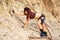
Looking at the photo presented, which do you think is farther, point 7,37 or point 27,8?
point 27,8

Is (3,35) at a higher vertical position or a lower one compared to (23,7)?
lower

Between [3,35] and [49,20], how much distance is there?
629 mm

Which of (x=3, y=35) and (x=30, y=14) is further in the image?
(x=30, y=14)

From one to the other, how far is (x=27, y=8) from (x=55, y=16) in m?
0.38

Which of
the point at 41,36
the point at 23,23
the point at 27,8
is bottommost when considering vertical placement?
the point at 41,36

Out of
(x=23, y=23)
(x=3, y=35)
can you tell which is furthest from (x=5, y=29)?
(x=23, y=23)

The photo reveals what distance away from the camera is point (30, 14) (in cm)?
254

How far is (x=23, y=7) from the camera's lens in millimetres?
2531

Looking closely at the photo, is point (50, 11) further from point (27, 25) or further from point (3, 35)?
point (3, 35)

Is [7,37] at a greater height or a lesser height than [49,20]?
lesser

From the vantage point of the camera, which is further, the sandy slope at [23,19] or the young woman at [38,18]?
the young woman at [38,18]

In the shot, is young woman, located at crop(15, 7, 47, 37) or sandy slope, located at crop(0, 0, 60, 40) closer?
sandy slope, located at crop(0, 0, 60, 40)

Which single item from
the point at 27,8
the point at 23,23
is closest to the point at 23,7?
the point at 27,8

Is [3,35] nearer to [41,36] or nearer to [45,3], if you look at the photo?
[41,36]
